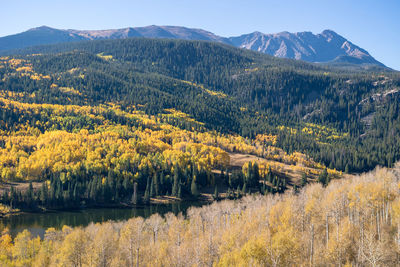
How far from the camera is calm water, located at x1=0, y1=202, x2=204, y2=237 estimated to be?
12438 cm

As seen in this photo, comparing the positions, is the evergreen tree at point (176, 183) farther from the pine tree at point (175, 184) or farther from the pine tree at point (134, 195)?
the pine tree at point (134, 195)

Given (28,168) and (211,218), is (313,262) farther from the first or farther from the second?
(28,168)

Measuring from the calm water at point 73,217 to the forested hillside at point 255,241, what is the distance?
37114 mm

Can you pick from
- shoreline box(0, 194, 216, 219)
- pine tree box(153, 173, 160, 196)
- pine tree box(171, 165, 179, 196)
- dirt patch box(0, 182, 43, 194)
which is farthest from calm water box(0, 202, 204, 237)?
dirt patch box(0, 182, 43, 194)

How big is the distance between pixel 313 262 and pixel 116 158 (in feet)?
487

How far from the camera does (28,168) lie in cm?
18000

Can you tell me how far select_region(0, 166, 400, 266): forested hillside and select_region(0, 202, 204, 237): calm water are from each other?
122ft

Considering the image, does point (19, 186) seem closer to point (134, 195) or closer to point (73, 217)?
point (73, 217)

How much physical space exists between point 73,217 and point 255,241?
94.2 m

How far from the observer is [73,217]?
140 metres

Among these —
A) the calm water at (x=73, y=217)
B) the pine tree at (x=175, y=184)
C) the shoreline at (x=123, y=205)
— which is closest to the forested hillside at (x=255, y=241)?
the calm water at (x=73, y=217)

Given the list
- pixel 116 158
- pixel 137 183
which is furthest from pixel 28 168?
pixel 137 183

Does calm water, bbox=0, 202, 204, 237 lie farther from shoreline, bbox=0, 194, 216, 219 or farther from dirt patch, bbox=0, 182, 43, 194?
dirt patch, bbox=0, 182, 43, 194

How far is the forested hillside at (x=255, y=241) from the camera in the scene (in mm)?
69500
